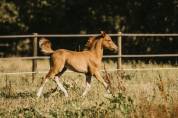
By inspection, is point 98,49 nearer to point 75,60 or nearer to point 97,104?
point 75,60

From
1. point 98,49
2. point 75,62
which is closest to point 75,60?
point 75,62

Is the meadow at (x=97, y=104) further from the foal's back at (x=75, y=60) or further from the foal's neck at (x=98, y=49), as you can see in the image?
the foal's neck at (x=98, y=49)

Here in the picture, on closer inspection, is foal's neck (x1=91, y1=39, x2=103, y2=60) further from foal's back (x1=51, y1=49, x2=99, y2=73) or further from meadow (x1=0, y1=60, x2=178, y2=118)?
meadow (x1=0, y1=60, x2=178, y2=118)

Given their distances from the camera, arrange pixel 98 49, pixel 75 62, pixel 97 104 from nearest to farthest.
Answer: pixel 97 104 < pixel 75 62 < pixel 98 49

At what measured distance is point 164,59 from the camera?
2762 cm

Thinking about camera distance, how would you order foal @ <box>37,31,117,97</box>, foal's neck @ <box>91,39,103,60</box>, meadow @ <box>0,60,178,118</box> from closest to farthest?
meadow @ <box>0,60,178,118</box>
foal @ <box>37,31,117,97</box>
foal's neck @ <box>91,39,103,60</box>

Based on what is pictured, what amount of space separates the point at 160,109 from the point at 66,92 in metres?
4.45

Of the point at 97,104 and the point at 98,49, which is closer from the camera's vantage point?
the point at 97,104

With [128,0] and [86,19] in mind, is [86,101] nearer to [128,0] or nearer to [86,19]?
[128,0]

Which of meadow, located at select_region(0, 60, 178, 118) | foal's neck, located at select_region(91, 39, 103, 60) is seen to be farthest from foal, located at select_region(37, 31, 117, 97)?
meadow, located at select_region(0, 60, 178, 118)

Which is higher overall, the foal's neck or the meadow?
the foal's neck

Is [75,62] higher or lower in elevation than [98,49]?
lower

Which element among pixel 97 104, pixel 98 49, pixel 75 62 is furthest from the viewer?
pixel 98 49

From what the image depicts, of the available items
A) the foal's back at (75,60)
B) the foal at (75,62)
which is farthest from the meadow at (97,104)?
the foal's back at (75,60)
